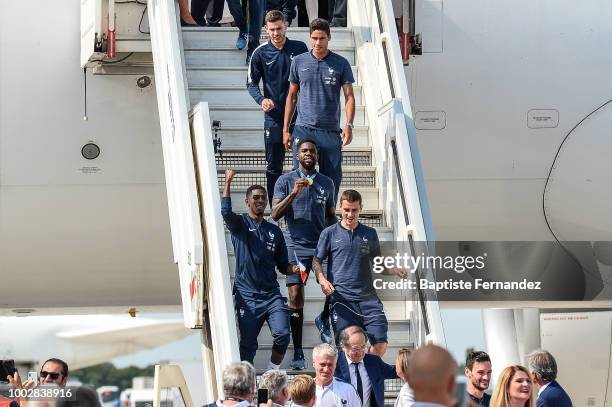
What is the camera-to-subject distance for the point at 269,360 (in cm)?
889

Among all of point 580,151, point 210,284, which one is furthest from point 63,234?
point 580,151

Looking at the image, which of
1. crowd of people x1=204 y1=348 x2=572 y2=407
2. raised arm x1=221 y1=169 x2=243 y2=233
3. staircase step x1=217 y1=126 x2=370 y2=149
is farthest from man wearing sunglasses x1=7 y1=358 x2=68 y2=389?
staircase step x1=217 y1=126 x2=370 y2=149

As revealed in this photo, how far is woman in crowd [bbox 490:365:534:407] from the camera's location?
6.92 metres

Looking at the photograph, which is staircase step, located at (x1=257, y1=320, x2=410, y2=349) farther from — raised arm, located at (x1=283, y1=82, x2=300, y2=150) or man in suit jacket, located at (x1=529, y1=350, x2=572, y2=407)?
man in suit jacket, located at (x1=529, y1=350, x2=572, y2=407)

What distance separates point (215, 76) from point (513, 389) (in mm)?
4821

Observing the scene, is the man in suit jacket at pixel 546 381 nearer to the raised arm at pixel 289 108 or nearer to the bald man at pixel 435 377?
the raised arm at pixel 289 108

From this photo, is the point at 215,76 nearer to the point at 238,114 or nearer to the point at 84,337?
the point at 238,114

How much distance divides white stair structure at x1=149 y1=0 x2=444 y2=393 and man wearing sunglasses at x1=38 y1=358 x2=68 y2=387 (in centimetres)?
137

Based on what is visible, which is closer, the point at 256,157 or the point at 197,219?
the point at 197,219

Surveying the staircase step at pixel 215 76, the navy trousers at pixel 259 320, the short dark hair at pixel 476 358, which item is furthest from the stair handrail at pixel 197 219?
the short dark hair at pixel 476 358

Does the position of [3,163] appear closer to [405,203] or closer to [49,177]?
[49,177]

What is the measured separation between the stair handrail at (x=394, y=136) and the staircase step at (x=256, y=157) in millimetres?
245

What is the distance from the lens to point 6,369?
340 inches

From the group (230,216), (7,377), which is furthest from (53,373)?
(230,216)
